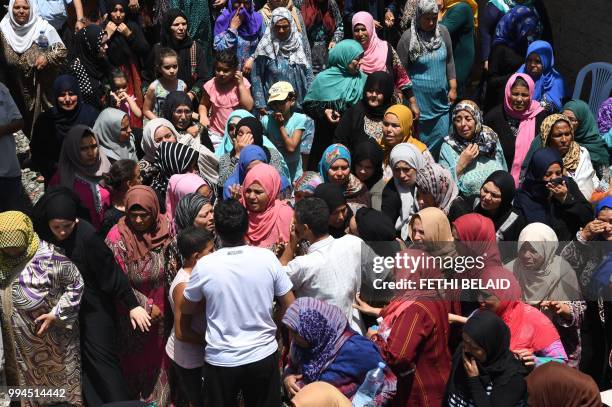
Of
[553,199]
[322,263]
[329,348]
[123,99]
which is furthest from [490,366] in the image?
[123,99]

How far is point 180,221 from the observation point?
17.8 ft

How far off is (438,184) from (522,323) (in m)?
1.39

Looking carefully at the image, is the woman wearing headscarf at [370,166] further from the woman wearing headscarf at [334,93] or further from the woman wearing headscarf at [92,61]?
the woman wearing headscarf at [92,61]

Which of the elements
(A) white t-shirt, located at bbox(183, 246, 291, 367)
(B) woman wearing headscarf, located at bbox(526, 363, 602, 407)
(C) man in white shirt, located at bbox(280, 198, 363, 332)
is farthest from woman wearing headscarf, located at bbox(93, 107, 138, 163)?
(B) woman wearing headscarf, located at bbox(526, 363, 602, 407)

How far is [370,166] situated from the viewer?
6.38m

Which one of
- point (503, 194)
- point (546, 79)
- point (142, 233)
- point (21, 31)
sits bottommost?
point (546, 79)

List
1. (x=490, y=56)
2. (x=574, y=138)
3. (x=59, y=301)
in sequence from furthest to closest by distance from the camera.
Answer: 1. (x=490, y=56)
2. (x=574, y=138)
3. (x=59, y=301)

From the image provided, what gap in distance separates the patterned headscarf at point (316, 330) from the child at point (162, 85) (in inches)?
132

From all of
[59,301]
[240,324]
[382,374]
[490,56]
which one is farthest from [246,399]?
[490,56]

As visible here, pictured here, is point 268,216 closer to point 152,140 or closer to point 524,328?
point 152,140

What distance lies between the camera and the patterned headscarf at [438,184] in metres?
6.02

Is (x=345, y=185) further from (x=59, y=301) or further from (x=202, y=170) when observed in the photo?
(x=59, y=301)

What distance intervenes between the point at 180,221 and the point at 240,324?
3.30ft

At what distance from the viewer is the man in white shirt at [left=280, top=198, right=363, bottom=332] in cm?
501
